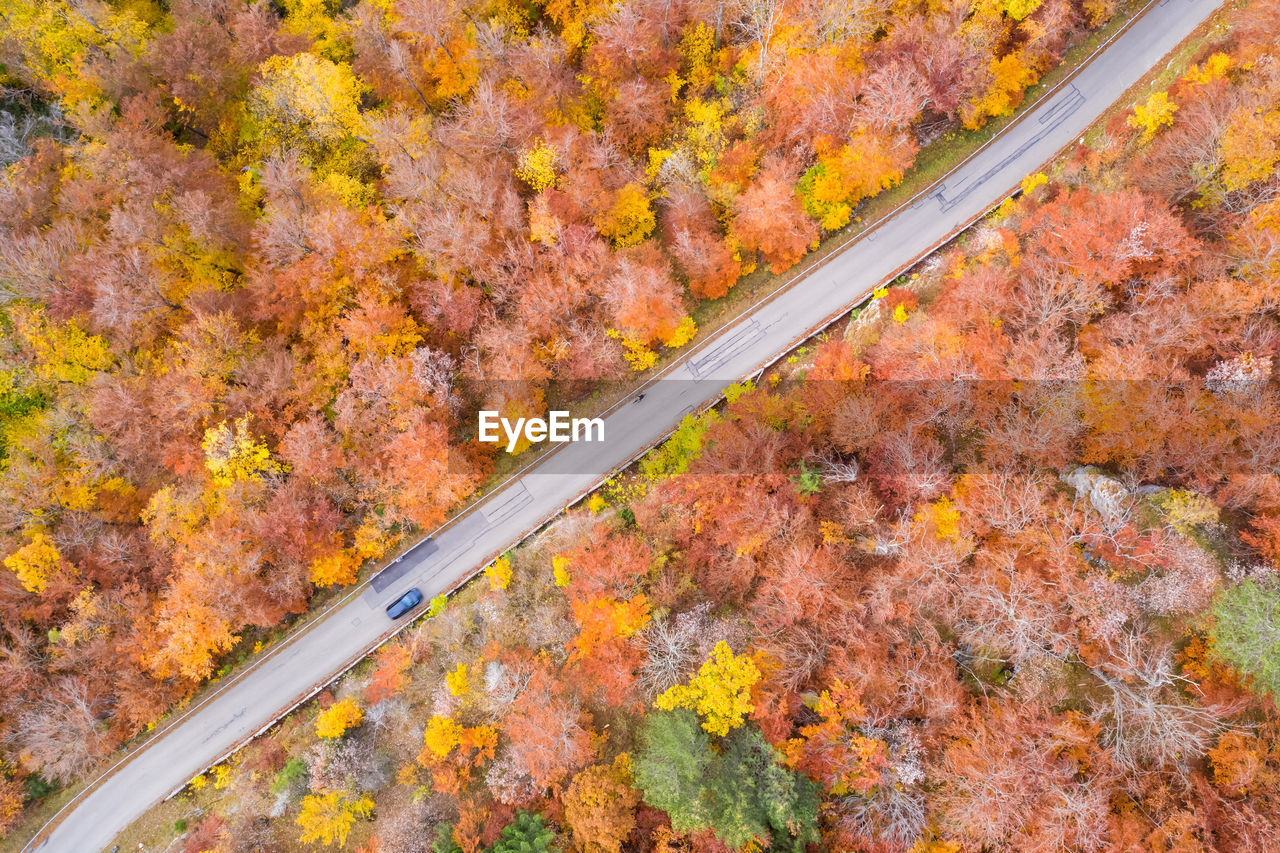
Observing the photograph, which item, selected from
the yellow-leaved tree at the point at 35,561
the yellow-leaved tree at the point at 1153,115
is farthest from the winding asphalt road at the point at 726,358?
the yellow-leaved tree at the point at 35,561

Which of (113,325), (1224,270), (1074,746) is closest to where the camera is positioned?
(1074,746)

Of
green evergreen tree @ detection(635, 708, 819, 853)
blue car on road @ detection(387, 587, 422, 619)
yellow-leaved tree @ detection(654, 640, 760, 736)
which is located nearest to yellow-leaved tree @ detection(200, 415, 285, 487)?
blue car on road @ detection(387, 587, 422, 619)

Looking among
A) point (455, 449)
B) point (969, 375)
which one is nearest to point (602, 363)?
point (455, 449)

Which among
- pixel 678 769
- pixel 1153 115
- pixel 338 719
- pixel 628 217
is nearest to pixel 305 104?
pixel 628 217

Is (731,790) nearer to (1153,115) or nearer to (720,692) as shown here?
(720,692)

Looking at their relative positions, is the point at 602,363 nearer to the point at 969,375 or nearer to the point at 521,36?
the point at 969,375

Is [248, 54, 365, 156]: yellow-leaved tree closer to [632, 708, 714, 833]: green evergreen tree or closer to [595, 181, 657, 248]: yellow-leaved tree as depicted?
[595, 181, 657, 248]: yellow-leaved tree
